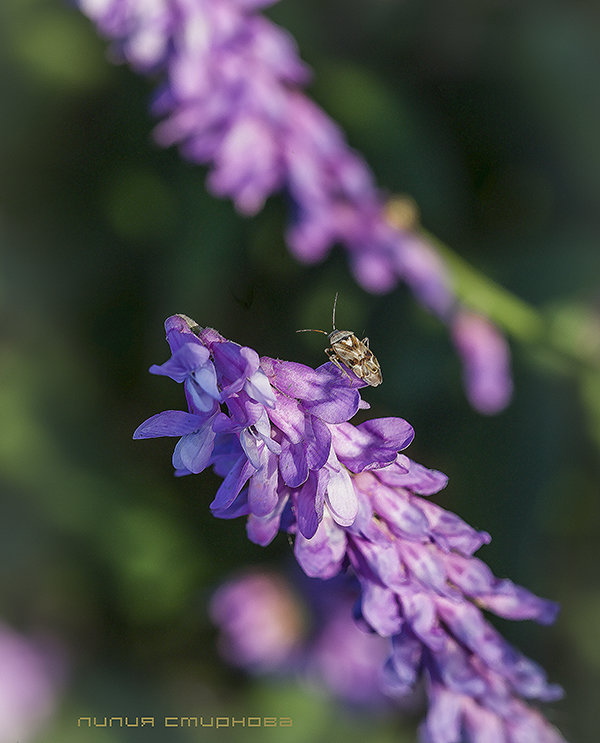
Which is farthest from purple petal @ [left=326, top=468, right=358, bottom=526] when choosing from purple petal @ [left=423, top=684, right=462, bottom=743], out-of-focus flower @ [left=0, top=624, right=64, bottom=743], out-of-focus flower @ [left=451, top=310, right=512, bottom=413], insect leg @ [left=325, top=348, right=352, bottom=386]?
out-of-focus flower @ [left=0, top=624, right=64, bottom=743]

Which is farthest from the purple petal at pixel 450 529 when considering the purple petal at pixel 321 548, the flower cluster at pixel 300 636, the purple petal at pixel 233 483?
the flower cluster at pixel 300 636

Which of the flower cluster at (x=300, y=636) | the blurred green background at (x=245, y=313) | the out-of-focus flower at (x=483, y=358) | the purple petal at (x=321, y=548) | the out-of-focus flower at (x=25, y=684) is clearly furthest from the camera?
the out-of-focus flower at (x=25, y=684)

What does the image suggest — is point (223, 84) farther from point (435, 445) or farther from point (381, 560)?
point (381, 560)

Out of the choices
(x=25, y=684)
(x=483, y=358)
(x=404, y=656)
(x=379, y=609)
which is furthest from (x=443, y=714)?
(x=25, y=684)

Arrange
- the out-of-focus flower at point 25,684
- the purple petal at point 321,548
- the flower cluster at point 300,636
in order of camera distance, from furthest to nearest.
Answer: the out-of-focus flower at point 25,684 < the flower cluster at point 300,636 < the purple petal at point 321,548

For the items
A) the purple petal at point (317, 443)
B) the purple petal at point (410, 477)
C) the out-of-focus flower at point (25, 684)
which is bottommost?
the out-of-focus flower at point (25, 684)

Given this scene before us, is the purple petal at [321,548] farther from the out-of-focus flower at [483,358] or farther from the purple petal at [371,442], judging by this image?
the out-of-focus flower at [483,358]

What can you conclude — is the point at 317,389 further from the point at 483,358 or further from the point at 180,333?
the point at 483,358
